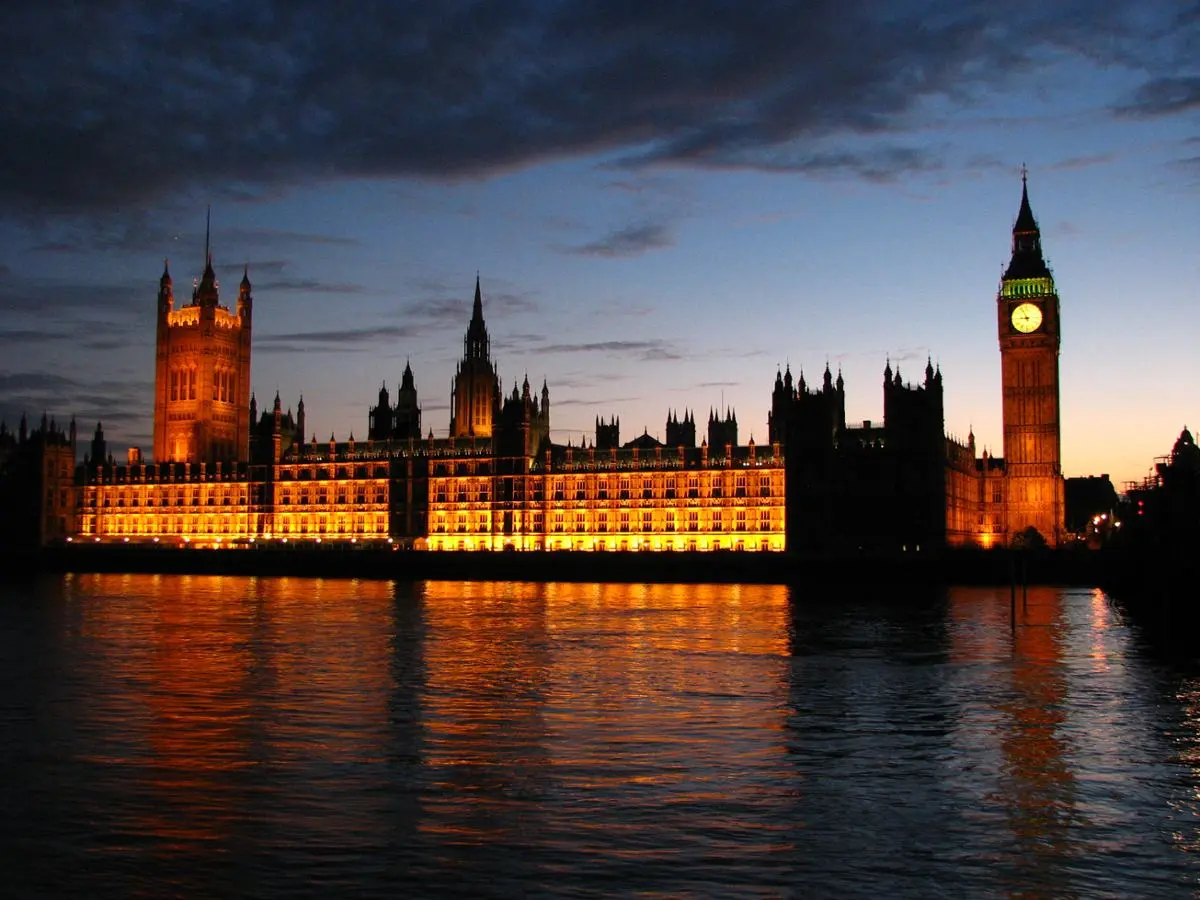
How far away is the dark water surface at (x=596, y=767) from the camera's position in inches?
631

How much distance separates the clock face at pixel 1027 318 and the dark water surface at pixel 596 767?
3114 inches

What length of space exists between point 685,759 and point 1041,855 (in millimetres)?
7325

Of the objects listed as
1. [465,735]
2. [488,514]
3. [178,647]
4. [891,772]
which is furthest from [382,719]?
[488,514]

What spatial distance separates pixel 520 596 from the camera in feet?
255

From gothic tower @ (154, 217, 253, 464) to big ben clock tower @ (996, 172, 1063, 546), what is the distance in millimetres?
81340

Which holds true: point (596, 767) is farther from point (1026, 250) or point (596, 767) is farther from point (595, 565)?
point (1026, 250)

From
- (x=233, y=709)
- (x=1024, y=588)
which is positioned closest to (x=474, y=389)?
(x=1024, y=588)

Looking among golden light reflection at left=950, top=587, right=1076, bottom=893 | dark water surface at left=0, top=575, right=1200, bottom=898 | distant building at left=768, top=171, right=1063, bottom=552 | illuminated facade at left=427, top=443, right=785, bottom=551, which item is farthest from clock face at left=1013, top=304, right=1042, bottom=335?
dark water surface at left=0, top=575, right=1200, bottom=898

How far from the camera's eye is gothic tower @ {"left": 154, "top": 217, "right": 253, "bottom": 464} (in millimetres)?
146125

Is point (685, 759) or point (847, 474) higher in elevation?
point (847, 474)

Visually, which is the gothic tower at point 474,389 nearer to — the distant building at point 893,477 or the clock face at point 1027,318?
the distant building at point 893,477

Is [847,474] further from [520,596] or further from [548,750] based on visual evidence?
[548,750]

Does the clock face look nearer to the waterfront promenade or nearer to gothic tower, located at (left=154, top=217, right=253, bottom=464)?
the waterfront promenade

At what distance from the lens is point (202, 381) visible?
147m
